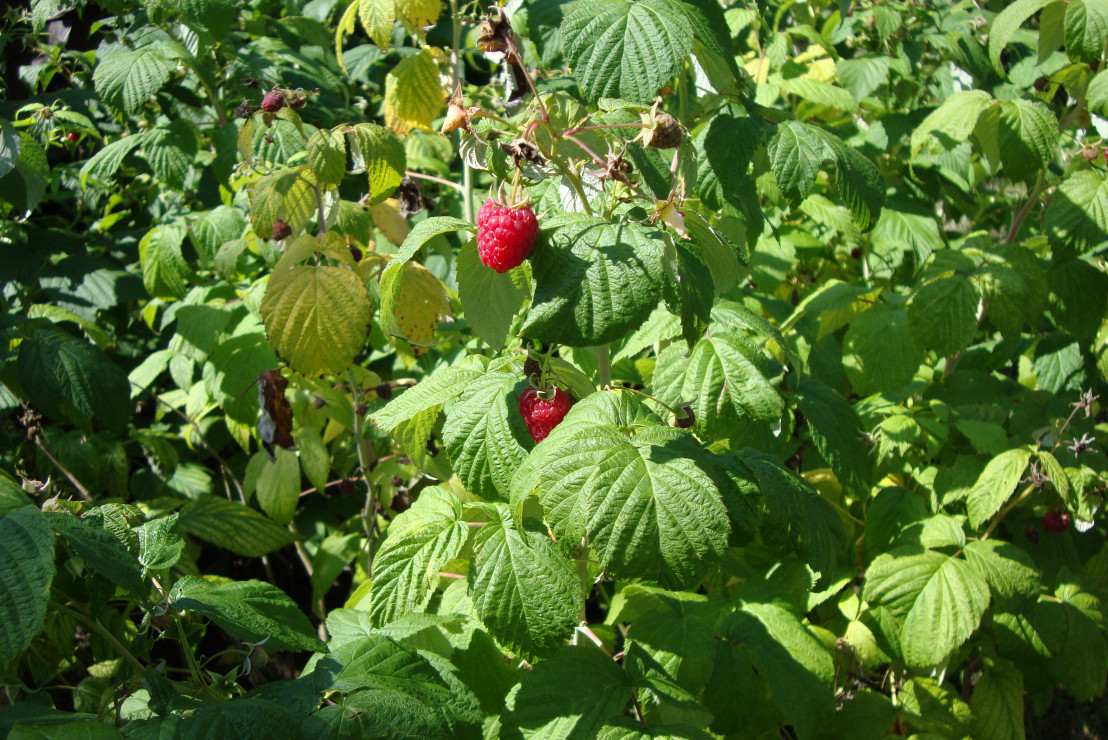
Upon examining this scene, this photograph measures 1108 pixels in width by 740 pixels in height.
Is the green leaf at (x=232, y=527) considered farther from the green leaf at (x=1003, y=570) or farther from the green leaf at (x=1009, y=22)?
the green leaf at (x=1009, y=22)

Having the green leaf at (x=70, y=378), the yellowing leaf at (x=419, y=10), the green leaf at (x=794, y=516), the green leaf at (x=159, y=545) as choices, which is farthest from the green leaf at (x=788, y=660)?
the green leaf at (x=70, y=378)

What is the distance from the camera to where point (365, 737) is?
0.93 meters

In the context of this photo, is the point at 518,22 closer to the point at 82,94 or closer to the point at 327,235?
the point at 327,235

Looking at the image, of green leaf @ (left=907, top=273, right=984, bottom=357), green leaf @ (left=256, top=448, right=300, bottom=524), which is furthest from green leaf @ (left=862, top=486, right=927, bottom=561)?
green leaf @ (left=256, top=448, right=300, bottom=524)

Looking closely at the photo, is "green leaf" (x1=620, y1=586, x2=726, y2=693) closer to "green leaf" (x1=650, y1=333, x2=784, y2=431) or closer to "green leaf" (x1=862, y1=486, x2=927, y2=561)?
"green leaf" (x1=650, y1=333, x2=784, y2=431)

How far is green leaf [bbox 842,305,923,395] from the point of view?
1.77 meters

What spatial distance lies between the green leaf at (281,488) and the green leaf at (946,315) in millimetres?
1514

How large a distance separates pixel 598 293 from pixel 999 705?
1686 millimetres

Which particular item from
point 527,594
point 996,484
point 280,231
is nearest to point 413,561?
point 527,594

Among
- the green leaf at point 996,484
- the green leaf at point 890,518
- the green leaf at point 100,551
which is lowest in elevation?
the green leaf at point 890,518

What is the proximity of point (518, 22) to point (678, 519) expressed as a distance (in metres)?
2.12

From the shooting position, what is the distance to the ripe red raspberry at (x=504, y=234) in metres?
0.93

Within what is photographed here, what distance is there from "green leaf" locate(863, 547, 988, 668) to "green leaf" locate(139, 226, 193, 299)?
76.2 inches

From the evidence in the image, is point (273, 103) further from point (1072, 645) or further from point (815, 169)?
point (1072, 645)
